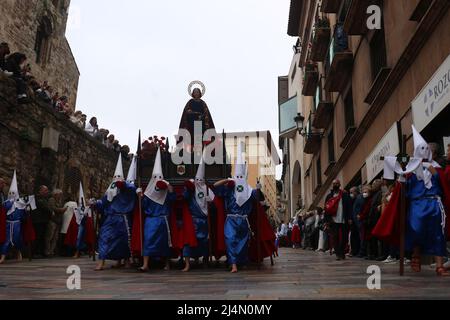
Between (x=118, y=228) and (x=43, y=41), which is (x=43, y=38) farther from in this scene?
(x=118, y=228)

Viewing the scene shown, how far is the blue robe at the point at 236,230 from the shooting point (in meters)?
6.80

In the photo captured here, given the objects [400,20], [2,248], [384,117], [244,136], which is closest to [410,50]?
[400,20]

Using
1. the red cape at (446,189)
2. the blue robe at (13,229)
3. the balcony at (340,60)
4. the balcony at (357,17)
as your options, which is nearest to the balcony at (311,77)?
the balcony at (340,60)

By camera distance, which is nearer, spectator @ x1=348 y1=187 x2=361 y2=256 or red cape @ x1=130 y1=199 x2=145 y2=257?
red cape @ x1=130 y1=199 x2=145 y2=257

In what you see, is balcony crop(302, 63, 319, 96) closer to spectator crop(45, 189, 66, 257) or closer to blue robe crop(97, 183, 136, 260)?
spectator crop(45, 189, 66, 257)

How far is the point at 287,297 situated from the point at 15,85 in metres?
11.2

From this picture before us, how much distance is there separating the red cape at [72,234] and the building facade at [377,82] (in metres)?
8.91

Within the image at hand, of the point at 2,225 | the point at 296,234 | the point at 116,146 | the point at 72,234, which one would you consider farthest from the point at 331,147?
the point at 2,225

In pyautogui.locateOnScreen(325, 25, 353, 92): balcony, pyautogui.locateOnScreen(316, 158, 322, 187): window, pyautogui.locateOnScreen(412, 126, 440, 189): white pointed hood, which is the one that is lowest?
pyautogui.locateOnScreen(412, 126, 440, 189): white pointed hood

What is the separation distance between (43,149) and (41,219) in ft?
8.10

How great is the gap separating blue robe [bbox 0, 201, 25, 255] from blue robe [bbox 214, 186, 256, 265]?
19.5ft

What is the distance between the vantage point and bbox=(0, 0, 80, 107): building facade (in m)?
18.1

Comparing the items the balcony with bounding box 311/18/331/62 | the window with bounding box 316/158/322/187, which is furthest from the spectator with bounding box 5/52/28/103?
the window with bounding box 316/158/322/187

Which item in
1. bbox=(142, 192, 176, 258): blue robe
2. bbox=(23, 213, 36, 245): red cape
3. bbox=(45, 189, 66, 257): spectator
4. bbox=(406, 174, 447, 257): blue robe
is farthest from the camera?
bbox=(45, 189, 66, 257): spectator
